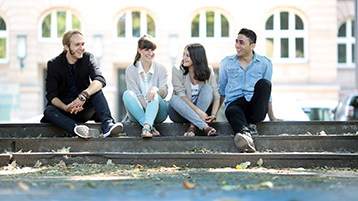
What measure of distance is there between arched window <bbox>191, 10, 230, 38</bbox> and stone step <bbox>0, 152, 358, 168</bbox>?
15121 mm

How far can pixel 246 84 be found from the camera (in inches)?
217

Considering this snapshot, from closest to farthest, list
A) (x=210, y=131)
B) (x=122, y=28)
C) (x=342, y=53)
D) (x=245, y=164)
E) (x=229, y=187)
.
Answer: (x=229, y=187) → (x=245, y=164) → (x=210, y=131) → (x=122, y=28) → (x=342, y=53)

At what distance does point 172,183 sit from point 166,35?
16.1 meters

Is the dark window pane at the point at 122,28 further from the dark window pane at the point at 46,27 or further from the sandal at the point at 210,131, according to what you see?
the sandal at the point at 210,131

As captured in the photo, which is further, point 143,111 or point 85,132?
point 143,111

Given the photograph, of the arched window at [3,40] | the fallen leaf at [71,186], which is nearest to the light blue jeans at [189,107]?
the fallen leaf at [71,186]

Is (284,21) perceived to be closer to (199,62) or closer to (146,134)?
(199,62)

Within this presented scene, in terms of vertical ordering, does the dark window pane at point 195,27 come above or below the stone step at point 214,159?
above

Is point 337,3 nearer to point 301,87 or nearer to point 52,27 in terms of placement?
point 301,87

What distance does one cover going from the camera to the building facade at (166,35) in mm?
19109

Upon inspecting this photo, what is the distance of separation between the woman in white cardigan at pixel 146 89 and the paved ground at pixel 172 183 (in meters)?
0.89

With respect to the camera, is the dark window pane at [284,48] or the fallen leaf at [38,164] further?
the dark window pane at [284,48]

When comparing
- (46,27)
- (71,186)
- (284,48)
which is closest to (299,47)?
(284,48)

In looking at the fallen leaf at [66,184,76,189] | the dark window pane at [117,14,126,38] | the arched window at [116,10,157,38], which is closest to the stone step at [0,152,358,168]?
the fallen leaf at [66,184,76,189]
